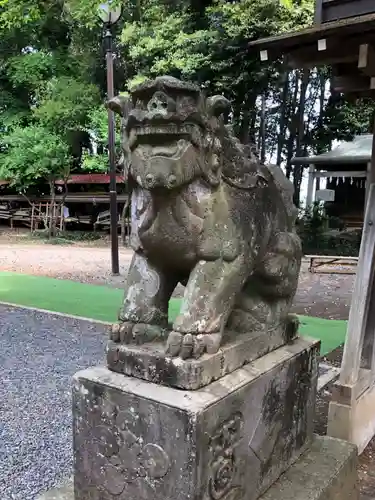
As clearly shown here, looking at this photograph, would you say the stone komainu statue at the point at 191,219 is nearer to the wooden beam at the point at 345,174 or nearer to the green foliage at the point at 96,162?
the wooden beam at the point at 345,174

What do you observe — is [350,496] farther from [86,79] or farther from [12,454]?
[86,79]

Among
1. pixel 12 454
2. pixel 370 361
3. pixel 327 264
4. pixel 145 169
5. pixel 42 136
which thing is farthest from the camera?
pixel 42 136

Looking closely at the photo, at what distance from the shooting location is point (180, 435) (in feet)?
5.05

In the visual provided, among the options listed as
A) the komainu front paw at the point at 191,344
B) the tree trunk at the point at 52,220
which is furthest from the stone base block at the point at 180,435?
the tree trunk at the point at 52,220

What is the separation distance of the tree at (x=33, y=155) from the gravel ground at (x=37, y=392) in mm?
8192

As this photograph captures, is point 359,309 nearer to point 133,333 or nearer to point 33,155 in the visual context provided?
point 133,333

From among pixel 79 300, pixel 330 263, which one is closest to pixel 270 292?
pixel 79 300

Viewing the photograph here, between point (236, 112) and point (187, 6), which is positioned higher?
point (187, 6)

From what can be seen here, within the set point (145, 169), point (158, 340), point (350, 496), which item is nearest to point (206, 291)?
point (158, 340)

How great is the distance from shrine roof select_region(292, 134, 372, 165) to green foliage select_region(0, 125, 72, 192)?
6.37 metres

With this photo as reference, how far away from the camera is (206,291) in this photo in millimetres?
1692

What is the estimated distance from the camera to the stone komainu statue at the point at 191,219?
153 cm

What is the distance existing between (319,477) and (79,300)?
17.9 feet

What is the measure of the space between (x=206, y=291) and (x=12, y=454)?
1949 mm
